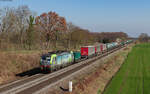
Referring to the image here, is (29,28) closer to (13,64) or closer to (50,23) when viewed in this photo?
(50,23)

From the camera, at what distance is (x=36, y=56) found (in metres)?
39.4

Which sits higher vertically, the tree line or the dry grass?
the tree line

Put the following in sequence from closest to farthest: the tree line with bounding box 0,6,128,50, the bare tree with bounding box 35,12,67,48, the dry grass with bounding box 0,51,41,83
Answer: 1. the dry grass with bounding box 0,51,41,83
2. the tree line with bounding box 0,6,128,50
3. the bare tree with bounding box 35,12,67,48

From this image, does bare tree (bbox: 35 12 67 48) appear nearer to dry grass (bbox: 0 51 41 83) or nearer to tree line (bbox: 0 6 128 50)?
tree line (bbox: 0 6 128 50)

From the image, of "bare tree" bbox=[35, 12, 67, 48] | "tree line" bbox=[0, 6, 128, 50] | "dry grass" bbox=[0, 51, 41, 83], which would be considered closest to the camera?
"dry grass" bbox=[0, 51, 41, 83]

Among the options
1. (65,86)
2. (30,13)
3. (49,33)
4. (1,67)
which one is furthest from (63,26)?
(65,86)

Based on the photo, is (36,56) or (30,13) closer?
(36,56)

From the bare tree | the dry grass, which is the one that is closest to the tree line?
the bare tree

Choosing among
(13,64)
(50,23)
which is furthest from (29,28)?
(13,64)

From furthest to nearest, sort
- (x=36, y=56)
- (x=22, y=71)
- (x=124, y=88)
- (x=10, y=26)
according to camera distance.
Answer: (x=10, y=26) → (x=36, y=56) → (x=22, y=71) → (x=124, y=88)

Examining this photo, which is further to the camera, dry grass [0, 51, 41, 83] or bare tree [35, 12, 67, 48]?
bare tree [35, 12, 67, 48]

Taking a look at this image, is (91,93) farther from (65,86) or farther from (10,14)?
(10,14)

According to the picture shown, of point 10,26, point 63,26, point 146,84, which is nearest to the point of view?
point 146,84

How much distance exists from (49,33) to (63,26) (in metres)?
5.66
